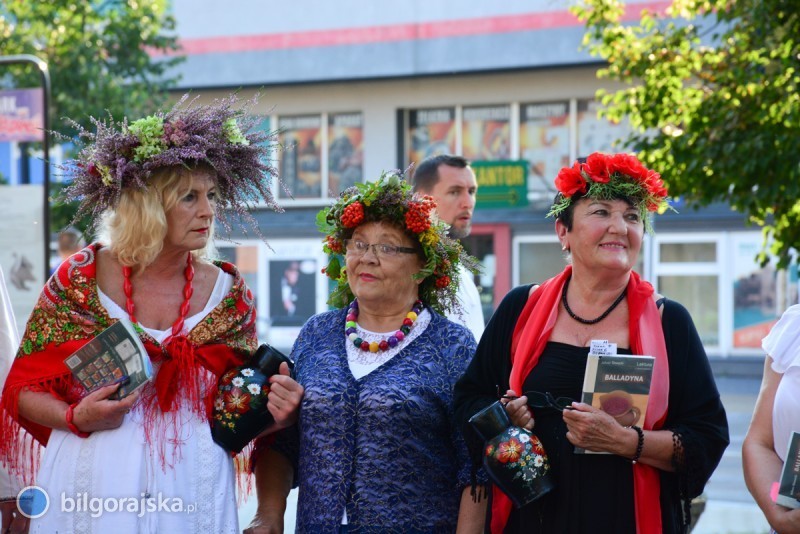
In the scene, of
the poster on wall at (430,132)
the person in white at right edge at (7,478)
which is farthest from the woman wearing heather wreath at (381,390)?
the poster on wall at (430,132)

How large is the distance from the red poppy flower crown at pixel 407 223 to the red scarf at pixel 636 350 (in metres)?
0.44

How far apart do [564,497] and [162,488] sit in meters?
1.45

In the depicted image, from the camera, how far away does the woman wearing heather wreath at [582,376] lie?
343cm

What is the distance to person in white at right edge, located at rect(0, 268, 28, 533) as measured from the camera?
4.00 metres

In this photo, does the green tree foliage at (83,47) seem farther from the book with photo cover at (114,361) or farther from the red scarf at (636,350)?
the red scarf at (636,350)

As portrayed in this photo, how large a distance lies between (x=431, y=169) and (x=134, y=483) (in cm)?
308

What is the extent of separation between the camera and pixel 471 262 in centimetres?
432

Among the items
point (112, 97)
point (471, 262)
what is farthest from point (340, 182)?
point (471, 262)

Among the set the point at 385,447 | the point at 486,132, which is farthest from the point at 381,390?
the point at 486,132

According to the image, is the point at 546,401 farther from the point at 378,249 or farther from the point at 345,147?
the point at 345,147

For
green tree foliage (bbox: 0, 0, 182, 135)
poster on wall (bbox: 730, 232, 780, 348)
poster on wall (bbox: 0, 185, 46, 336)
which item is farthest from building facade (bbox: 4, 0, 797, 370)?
poster on wall (bbox: 0, 185, 46, 336)

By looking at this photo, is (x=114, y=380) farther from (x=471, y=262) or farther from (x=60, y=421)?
(x=471, y=262)

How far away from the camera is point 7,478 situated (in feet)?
13.3

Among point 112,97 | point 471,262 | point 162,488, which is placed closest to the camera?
point 162,488
